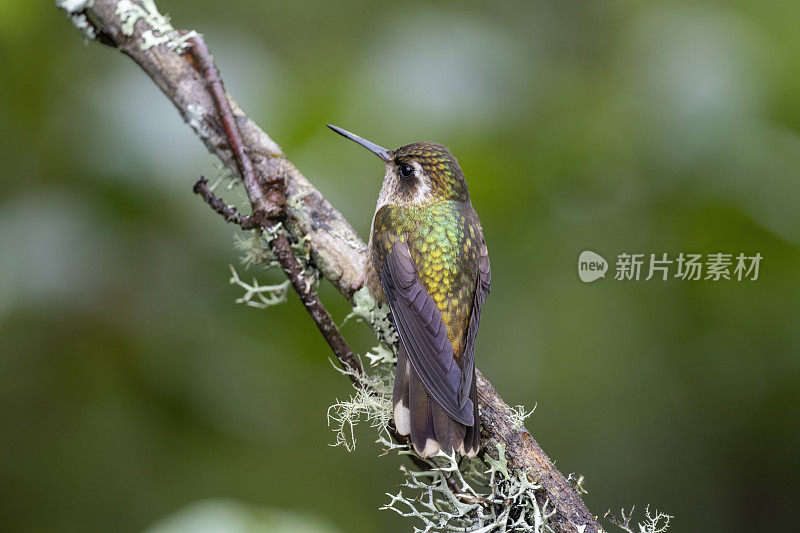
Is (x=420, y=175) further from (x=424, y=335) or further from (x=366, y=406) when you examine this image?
(x=366, y=406)

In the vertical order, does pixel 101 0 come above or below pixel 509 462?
above

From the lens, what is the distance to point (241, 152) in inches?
80.4

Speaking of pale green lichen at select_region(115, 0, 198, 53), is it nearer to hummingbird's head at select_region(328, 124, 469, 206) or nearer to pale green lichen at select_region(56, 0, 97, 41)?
pale green lichen at select_region(56, 0, 97, 41)

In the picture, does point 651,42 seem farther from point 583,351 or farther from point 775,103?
point 583,351

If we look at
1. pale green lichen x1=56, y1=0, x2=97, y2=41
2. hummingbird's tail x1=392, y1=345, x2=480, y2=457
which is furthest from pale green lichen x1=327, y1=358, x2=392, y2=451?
pale green lichen x1=56, y1=0, x2=97, y2=41

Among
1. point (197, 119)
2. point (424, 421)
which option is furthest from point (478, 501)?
point (197, 119)

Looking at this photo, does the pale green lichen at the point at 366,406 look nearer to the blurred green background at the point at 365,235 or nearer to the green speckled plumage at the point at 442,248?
the green speckled plumage at the point at 442,248

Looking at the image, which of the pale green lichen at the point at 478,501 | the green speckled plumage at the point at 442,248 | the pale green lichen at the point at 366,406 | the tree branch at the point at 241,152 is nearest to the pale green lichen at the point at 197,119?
the tree branch at the point at 241,152

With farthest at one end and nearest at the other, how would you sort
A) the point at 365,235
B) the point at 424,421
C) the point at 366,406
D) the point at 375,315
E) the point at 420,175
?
1. the point at 365,235
2. the point at 420,175
3. the point at 375,315
4. the point at 366,406
5. the point at 424,421

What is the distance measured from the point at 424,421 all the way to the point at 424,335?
0.75ft

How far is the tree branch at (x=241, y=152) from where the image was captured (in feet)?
6.59

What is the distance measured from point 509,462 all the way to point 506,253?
4.13ft

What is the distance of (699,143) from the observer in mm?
2969

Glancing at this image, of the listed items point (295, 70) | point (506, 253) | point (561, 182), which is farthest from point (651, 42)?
point (295, 70)
